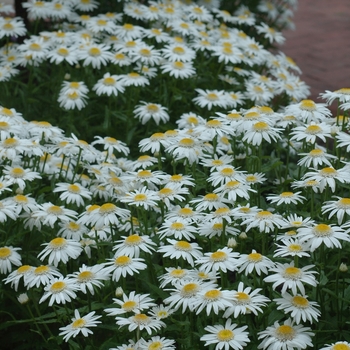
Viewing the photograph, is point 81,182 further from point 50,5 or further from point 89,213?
point 50,5

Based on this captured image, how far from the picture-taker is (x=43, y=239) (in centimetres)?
343

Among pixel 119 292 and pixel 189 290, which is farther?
pixel 119 292

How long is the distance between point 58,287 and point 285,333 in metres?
0.86

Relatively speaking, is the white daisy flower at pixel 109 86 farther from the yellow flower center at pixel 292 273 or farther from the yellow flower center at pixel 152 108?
the yellow flower center at pixel 292 273

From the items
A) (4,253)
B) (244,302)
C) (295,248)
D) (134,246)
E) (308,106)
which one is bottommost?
(4,253)

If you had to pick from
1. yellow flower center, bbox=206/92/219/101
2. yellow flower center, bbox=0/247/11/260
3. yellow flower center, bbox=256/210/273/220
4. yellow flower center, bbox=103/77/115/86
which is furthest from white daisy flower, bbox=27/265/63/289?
yellow flower center, bbox=206/92/219/101

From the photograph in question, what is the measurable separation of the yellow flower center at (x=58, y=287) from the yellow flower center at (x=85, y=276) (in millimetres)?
68

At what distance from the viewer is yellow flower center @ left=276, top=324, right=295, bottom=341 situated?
2395mm

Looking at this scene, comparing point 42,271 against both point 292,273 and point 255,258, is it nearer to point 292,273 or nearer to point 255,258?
point 255,258

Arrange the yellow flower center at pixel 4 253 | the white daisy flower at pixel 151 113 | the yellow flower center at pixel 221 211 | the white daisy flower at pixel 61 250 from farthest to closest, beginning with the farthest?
1. the white daisy flower at pixel 151 113
2. the yellow flower center at pixel 4 253
3. the white daisy flower at pixel 61 250
4. the yellow flower center at pixel 221 211

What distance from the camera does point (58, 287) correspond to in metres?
2.71

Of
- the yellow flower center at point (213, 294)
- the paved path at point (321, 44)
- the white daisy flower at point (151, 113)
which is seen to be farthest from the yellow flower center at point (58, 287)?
the paved path at point (321, 44)

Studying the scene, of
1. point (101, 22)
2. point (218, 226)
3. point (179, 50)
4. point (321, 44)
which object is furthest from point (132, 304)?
point (321, 44)

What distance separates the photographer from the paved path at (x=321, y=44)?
23.2 ft
